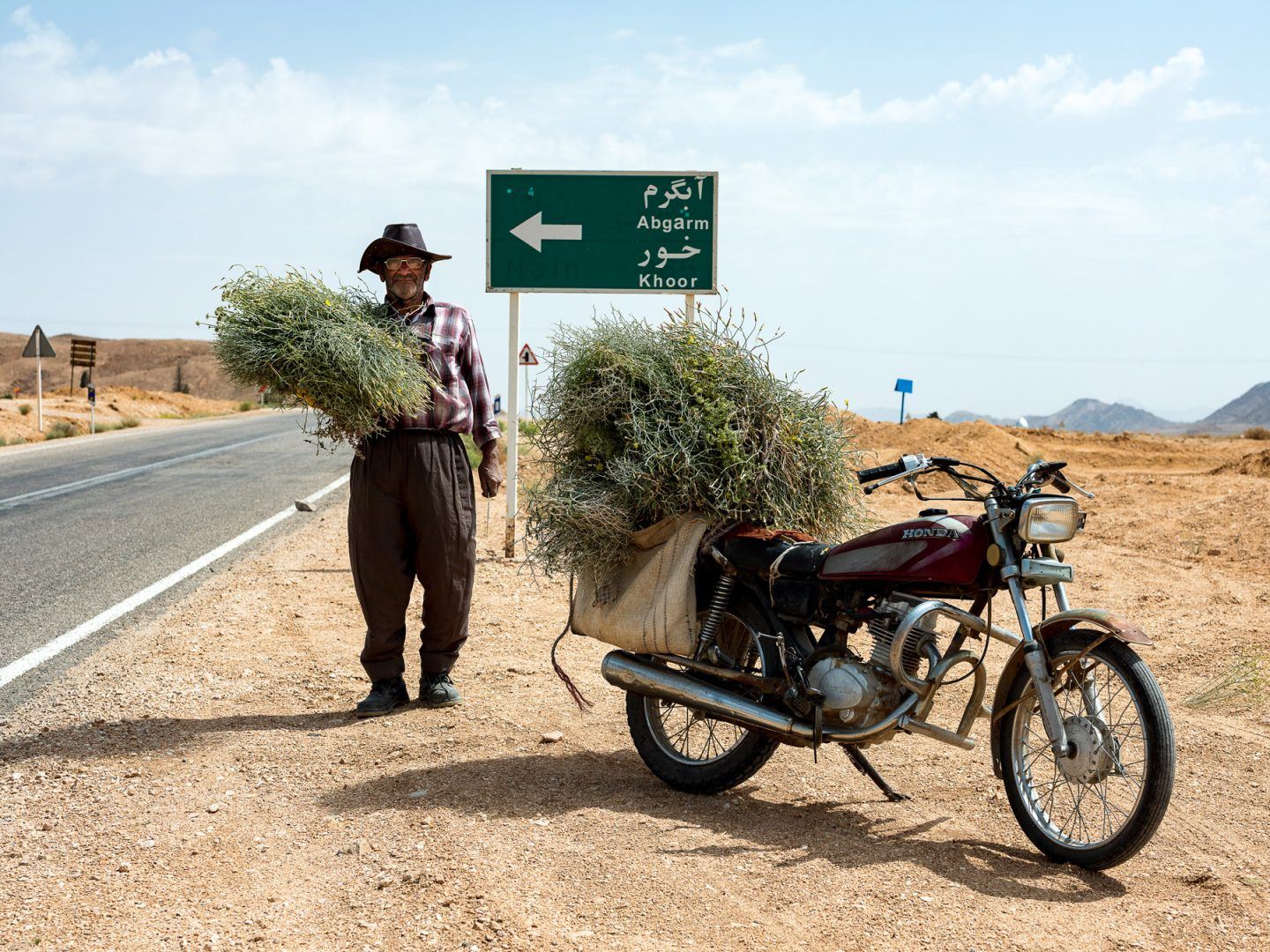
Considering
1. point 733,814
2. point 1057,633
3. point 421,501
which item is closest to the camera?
point 1057,633

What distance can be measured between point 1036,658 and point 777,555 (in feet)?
3.27

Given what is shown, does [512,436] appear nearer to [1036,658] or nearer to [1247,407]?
[1036,658]

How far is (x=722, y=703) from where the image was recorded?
440cm

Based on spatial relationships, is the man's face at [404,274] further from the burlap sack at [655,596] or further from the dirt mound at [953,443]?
the dirt mound at [953,443]

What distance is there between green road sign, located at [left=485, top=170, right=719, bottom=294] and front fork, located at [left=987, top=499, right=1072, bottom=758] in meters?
6.30

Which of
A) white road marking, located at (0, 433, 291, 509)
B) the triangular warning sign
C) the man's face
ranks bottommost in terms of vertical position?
white road marking, located at (0, 433, 291, 509)

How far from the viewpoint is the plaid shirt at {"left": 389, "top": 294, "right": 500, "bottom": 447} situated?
5531mm

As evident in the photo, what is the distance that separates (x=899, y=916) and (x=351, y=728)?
288cm

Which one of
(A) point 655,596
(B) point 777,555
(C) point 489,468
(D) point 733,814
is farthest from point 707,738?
(C) point 489,468

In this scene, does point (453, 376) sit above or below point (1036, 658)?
above

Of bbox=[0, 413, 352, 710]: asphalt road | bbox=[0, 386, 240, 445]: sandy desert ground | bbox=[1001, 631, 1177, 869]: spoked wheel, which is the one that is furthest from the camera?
bbox=[0, 386, 240, 445]: sandy desert ground

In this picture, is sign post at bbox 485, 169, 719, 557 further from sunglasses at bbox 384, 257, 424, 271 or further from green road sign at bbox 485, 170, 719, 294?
sunglasses at bbox 384, 257, 424, 271

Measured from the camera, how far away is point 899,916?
3.42 meters

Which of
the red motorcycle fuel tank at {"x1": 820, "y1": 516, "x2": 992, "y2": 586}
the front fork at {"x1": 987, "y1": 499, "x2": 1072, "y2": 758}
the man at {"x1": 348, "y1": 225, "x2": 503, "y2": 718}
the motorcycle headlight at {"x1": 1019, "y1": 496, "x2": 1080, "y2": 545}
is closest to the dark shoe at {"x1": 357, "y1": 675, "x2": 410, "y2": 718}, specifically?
the man at {"x1": 348, "y1": 225, "x2": 503, "y2": 718}
